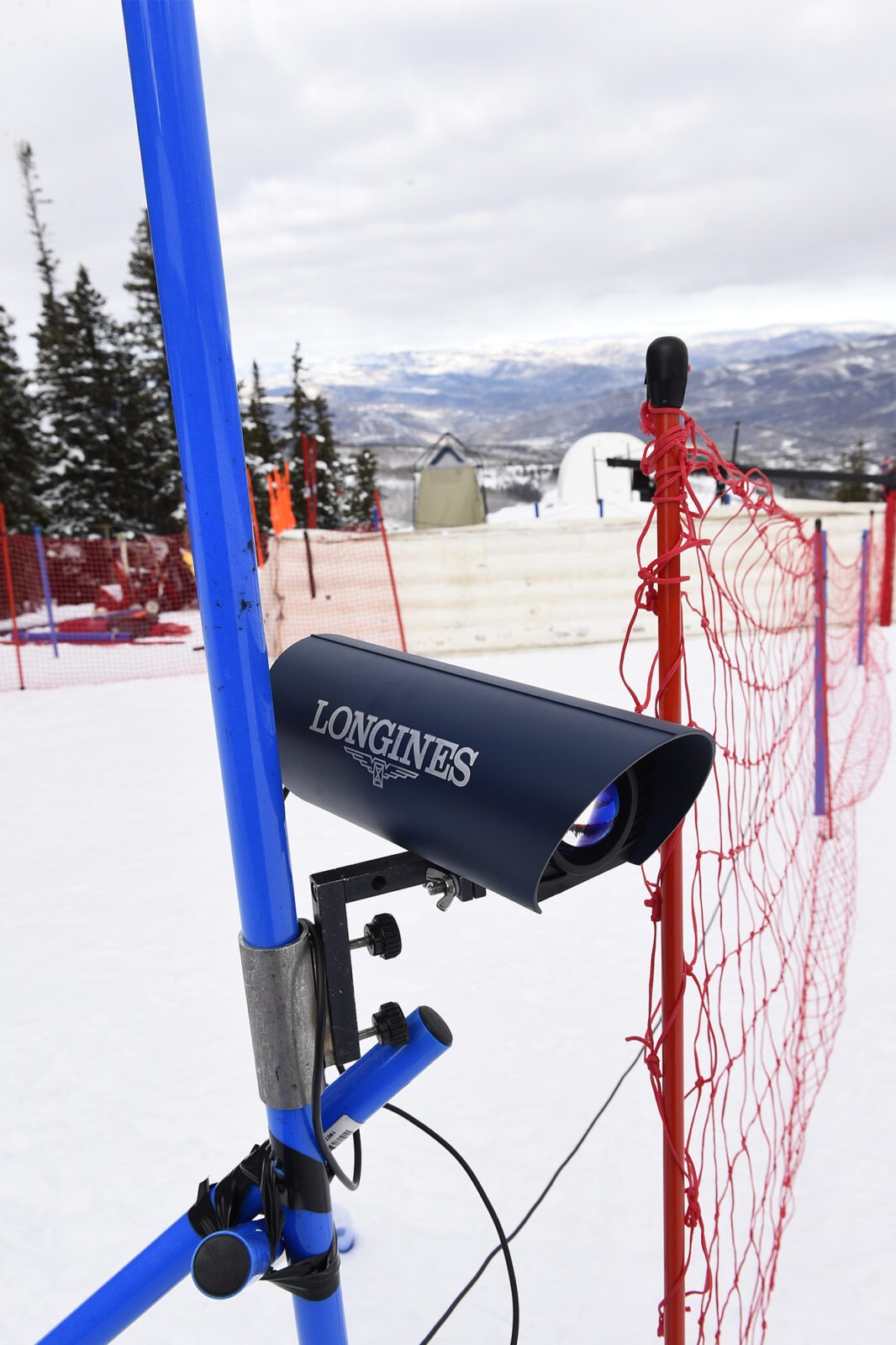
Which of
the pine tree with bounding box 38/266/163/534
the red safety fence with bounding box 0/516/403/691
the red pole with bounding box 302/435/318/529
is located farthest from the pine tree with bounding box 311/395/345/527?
the red safety fence with bounding box 0/516/403/691

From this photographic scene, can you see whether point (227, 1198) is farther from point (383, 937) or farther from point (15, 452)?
point (15, 452)

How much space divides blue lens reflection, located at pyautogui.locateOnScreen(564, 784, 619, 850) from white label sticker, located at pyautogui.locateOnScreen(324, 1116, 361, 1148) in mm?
528

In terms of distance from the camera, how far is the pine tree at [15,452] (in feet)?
78.9

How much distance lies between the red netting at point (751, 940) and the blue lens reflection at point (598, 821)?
196 mm

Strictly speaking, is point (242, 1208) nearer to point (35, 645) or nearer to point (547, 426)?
point (35, 645)

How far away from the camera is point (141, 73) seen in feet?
3.35

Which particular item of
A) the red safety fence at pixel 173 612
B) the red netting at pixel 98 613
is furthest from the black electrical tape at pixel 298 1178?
the red netting at pixel 98 613

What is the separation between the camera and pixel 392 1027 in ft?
4.25

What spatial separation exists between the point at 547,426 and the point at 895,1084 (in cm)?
19996

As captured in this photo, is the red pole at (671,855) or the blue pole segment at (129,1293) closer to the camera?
the blue pole segment at (129,1293)

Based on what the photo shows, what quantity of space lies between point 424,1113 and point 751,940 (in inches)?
65.8

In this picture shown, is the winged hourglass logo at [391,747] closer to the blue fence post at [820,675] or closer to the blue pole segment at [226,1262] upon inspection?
the blue pole segment at [226,1262]

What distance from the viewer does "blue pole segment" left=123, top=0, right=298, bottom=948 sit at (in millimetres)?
1015

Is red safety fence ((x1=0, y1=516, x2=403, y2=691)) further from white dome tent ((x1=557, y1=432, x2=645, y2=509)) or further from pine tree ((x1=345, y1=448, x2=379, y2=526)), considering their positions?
pine tree ((x1=345, y1=448, x2=379, y2=526))
